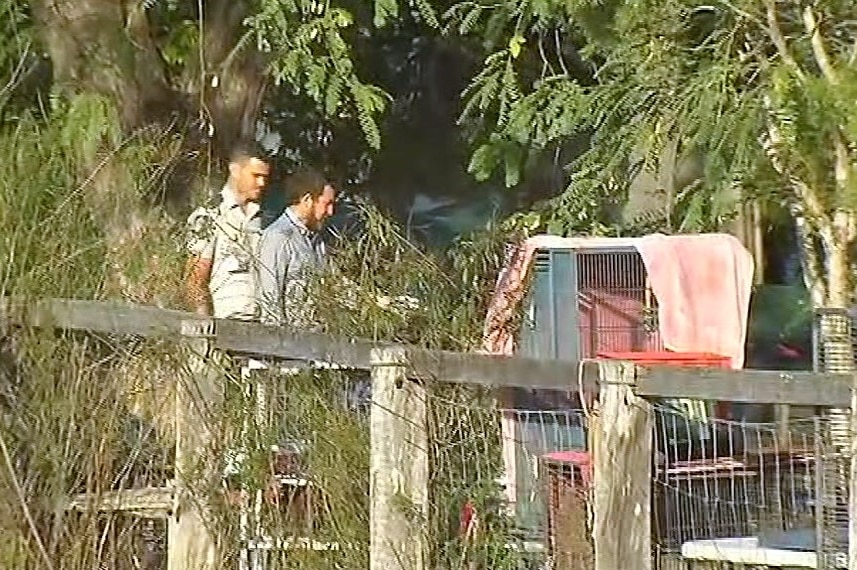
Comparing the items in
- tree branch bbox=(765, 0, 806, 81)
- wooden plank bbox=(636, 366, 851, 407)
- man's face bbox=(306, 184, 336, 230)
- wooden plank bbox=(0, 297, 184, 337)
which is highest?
tree branch bbox=(765, 0, 806, 81)

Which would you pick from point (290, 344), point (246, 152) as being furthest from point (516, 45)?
point (290, 344)

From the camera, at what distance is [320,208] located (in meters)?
7.80

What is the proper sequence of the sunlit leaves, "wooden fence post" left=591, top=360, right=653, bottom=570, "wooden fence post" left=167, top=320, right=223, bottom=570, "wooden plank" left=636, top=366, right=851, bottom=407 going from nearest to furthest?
"wooden plank" left=636, top=366, right=851, bottom=407, "wooden fence post" left=591, top=360, right=653, bottom=570, "wooden fence post" left=167, top=320, right=223, bottom=570, the sunlit leaves

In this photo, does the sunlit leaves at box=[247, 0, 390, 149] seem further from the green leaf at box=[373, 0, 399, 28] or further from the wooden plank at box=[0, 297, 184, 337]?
the wooden plank at box=[0, 297, 184, 337]

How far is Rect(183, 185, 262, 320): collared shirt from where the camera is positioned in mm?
6477

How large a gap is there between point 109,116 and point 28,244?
73.2 inches

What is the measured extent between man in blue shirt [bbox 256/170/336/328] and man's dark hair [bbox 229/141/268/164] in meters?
0.30

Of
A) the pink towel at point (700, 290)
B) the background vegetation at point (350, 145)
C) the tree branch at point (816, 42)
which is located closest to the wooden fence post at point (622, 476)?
the background vegetation at point (350, 145)

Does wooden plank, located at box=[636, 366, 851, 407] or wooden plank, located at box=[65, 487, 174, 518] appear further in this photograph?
wooden plank, located at box=[65, 487, 174, 518]

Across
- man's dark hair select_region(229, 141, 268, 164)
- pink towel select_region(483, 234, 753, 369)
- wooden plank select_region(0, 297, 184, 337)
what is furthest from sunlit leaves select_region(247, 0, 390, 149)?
wooden plank select_region(0, 297, 184, 337)

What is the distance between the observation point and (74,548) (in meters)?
5.59

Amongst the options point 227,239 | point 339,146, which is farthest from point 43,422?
point 339,146

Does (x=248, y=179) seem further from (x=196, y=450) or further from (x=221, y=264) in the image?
(x=196, y=450)

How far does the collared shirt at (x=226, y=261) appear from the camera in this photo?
648 centimetres
